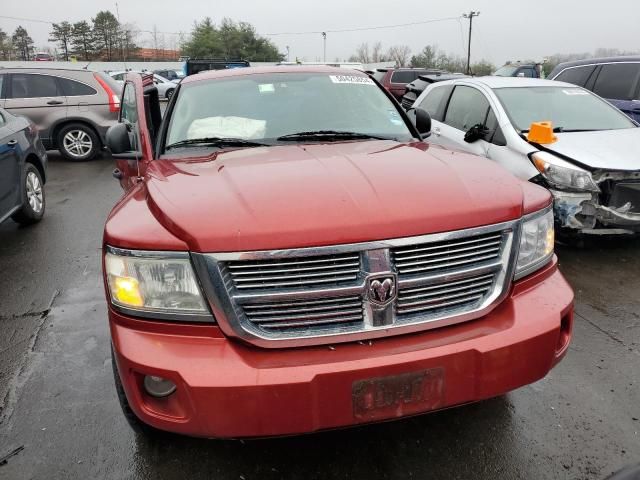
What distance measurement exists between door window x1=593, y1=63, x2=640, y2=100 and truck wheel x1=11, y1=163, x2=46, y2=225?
7945 millimetres

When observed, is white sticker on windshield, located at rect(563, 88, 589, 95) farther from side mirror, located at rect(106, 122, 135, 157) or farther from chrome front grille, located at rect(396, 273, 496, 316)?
side mirror, located at rect(106, 122, 135, 157)

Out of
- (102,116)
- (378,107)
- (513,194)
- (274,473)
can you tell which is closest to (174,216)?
(274,473)

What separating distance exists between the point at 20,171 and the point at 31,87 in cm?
533

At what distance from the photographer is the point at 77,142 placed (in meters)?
10.2

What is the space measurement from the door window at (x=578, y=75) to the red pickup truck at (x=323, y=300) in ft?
23.2

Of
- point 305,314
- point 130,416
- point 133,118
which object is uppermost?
point 133,118

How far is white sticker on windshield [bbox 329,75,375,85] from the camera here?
3.51 meters

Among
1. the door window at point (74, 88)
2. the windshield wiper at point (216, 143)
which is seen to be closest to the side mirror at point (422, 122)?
the windshield wiper at point (216, 143)

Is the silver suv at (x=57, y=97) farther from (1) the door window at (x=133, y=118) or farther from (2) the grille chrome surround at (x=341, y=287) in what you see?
(2) the grille chrome surround at (x=341, y=287)

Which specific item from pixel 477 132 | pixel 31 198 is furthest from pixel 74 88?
pixel 477 132

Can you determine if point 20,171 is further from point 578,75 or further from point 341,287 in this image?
point 578,75

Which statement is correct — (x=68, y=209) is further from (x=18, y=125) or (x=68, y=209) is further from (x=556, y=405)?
(x=556, y=405)

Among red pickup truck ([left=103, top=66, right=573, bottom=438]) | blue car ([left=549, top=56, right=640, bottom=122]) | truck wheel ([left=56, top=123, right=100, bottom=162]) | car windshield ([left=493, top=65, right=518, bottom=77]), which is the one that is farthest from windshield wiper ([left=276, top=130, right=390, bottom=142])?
car windshield ([left=493, top=65, right=518, bottom=77])

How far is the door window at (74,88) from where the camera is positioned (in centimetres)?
984
